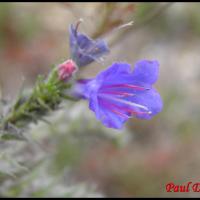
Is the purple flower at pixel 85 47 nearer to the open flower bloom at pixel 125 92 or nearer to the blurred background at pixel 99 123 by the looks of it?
the open flower bloom at pixel 125 92

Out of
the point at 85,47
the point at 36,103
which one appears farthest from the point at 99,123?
the point at 85,47

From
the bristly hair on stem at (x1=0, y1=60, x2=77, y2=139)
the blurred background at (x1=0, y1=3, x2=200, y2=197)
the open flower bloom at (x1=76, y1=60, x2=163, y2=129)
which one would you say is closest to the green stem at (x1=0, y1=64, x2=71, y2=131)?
the bristly hair on stem at (x1=0, y1=60, x2=77, y2=139)

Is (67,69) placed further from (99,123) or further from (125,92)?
(99,123)

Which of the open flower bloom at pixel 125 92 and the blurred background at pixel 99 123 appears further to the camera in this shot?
the blurred background at pixel 99 123

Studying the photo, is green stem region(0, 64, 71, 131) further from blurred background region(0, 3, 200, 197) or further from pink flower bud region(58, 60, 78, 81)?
blurred background region(0, 3, 200, 197)

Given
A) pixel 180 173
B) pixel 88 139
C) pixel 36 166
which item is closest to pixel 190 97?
pixel 180 173

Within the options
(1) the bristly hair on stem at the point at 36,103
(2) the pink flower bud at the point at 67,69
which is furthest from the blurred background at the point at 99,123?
(2) the pink flower bud at the point at 67,69

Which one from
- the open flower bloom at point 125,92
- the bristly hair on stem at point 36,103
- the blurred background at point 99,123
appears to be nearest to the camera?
the open flower bloom at point 125,92
